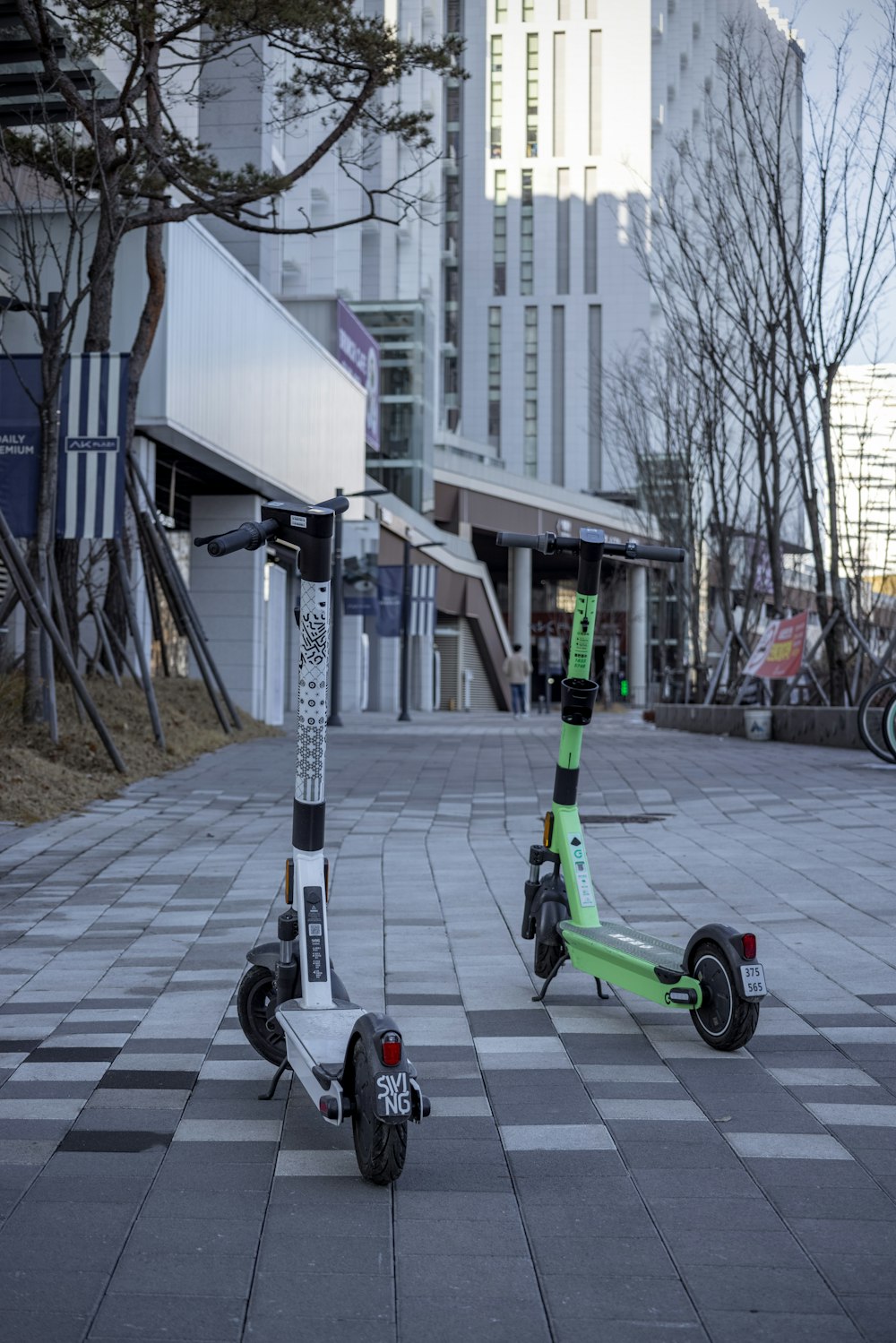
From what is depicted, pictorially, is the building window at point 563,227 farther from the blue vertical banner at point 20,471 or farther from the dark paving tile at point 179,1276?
the dark paving tile at point 179,1276

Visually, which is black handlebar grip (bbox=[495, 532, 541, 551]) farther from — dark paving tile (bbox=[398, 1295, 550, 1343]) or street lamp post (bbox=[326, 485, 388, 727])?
street lamp post (bbox=[326, 485, 388, 727])

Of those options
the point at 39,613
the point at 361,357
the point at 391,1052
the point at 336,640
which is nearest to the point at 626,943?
the point at 391,1052

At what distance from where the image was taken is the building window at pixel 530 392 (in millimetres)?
103188

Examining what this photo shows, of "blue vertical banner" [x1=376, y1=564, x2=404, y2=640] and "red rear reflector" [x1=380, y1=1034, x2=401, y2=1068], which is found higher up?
"blue vertical banner" [x1=376, y1=564, x2=404, y2=640]

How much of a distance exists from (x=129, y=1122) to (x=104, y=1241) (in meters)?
0.87

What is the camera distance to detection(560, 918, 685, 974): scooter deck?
4895 millimetres

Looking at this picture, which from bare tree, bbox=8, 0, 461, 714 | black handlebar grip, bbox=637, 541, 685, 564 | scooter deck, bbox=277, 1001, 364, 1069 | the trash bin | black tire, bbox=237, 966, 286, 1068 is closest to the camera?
scooter deck, bbox=277, 1001, 364, 1069

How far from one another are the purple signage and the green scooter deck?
30.5m

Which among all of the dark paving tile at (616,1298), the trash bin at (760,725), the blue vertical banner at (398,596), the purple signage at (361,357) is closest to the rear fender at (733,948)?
the dark paving tile at (616,1298)

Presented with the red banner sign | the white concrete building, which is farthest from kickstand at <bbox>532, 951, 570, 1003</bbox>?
the red banner sign

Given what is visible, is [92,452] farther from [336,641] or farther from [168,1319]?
[336,641]

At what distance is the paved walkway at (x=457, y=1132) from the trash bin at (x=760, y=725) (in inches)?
506

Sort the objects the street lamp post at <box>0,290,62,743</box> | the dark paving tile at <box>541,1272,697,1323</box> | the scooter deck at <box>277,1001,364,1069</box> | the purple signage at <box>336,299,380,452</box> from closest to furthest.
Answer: the dark paving tile at <box>541,1272,697,1323</box> → the scooter deck at <box>277,1001,364,1069</box> → the street lamp post at <box>0,290,62,743</box> → the purple signage at <box>336,299,380,452</box>

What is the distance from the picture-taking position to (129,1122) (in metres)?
3.98
